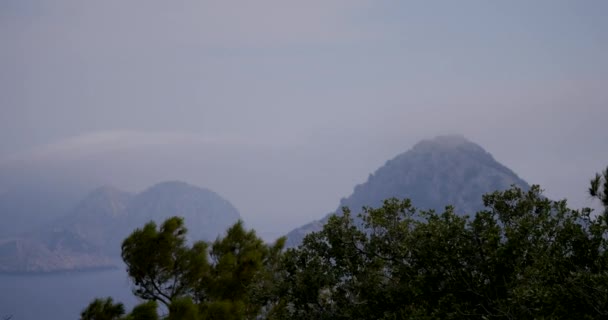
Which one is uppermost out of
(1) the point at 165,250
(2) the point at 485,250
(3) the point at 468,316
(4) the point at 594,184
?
(1) the point at 165,250

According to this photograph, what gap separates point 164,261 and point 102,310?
11.3 feet

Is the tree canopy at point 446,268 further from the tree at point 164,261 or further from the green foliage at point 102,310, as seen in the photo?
the tree at point 164,261

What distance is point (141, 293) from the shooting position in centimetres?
1867

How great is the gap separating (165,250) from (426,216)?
9.55 meters

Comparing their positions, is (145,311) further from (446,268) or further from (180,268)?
(446,268)

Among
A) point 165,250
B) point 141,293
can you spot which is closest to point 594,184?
point 165,250

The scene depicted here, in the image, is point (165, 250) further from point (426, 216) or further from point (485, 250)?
point (485, 250)

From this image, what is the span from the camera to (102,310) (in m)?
15.1

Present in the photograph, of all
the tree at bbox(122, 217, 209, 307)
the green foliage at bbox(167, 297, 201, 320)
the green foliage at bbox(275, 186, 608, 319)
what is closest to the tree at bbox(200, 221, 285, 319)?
the tree at bbox(122, 217, 209, 307)

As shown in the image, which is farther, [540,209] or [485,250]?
[540,209]

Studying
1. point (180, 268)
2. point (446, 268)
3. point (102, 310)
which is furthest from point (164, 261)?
point (446, 268)

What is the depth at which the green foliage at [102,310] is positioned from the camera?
48.8ft

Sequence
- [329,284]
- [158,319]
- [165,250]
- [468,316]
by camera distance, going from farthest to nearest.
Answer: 1. [165,250]
2. [158,319]
3. [329,284]
4. [468,316]

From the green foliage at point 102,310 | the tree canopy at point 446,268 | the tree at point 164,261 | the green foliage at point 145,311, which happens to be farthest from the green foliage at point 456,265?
the tree at point 164,261
